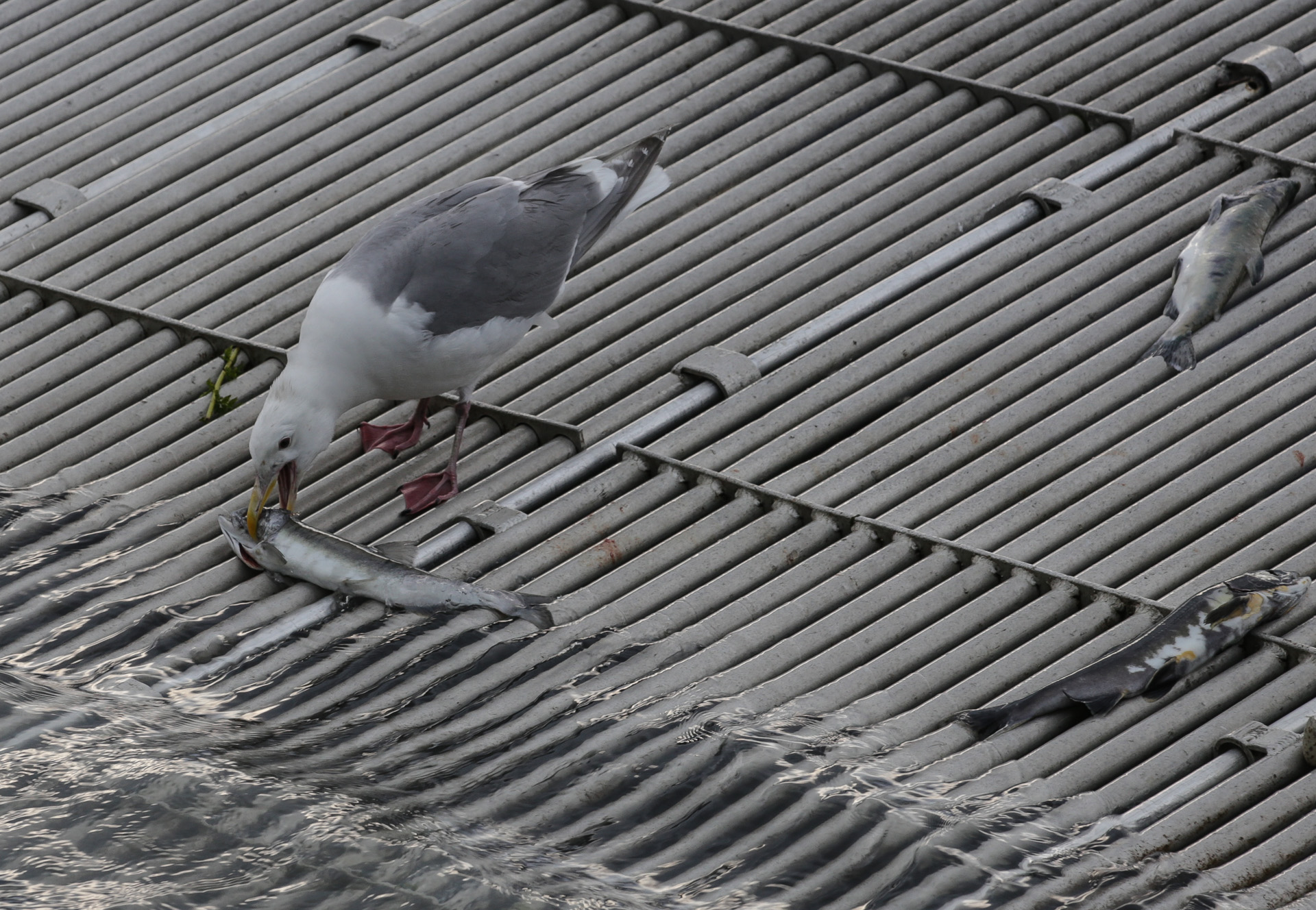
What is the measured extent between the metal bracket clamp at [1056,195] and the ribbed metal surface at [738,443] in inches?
3.9

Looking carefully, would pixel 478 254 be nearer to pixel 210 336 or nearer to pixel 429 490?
pixel 429 490

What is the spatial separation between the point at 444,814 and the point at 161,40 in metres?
4.71

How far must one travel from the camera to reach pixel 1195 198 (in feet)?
22.6

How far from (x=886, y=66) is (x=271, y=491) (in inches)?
138

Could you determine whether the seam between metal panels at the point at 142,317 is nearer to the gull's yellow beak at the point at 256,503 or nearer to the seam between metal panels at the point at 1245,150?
the gull's yellow beak at the point at 256,503

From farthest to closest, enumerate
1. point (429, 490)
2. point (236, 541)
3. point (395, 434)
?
point (395, 434)
point (429, 490)
point (236, 541)

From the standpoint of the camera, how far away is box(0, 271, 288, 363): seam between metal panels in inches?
252

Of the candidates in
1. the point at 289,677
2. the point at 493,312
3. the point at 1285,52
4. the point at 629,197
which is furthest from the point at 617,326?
the point at 1285,52

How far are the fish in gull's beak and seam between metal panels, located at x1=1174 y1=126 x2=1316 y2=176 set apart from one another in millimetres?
3857

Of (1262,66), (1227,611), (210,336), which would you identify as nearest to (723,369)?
(210,336)

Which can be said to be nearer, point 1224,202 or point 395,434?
point 395,434

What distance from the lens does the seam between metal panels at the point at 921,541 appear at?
512 centimetres

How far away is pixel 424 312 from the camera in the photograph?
18.1 feet

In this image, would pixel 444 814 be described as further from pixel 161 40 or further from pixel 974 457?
pixel 161 40
